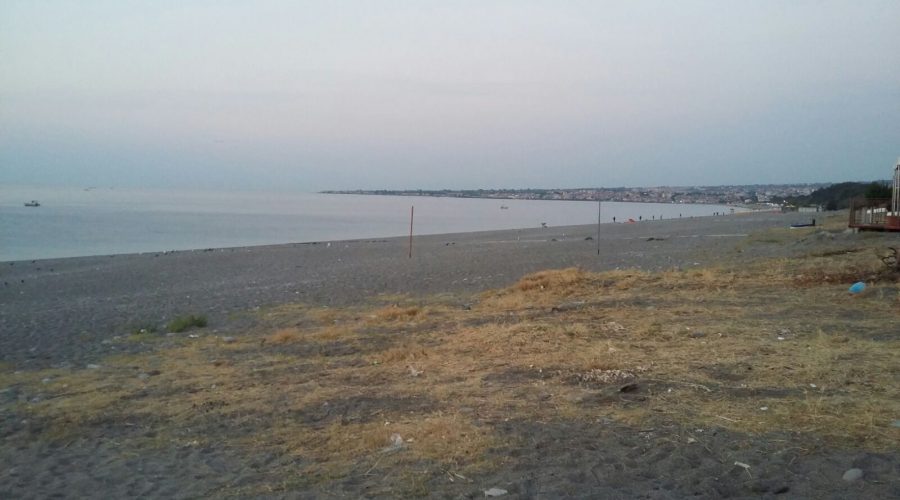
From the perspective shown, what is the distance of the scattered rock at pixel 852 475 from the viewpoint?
4362 mm

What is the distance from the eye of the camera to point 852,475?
173 inches

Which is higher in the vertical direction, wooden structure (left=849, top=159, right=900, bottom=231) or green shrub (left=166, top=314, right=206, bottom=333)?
wooden structure (left=849, top=159, right=900, bottom=231)

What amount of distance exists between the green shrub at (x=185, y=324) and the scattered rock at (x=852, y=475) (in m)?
10.5

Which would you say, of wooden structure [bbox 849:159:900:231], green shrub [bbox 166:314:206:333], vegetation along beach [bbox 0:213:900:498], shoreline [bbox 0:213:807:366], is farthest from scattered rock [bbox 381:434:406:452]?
wooden structure [bbox 849:159:900:231]

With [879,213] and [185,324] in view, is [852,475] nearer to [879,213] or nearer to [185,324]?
[185,324]

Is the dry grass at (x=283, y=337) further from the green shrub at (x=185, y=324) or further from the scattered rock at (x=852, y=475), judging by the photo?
the scattered rock at (x=852, y=475)

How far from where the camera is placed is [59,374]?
8875mm

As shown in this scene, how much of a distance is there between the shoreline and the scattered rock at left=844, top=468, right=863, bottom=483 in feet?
30.4

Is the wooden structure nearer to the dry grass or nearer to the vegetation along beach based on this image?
the vegetation along beach

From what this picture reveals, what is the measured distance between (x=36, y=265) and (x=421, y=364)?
87.4 feet

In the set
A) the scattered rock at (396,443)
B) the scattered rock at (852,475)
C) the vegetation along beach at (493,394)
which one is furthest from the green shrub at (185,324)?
the scattered rock at (852,475)

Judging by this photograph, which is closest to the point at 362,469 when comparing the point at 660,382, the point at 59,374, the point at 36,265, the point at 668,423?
the point at 668,423

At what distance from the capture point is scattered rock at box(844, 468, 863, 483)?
436 centimetres

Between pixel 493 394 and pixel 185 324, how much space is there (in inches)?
301
